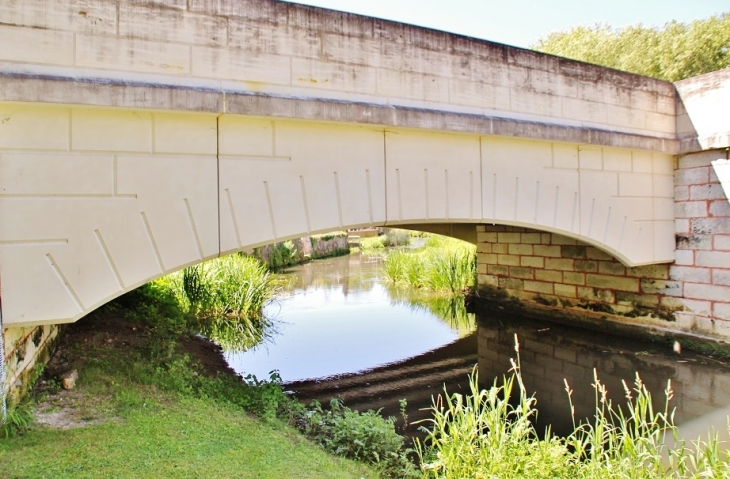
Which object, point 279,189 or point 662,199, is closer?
point 279,189

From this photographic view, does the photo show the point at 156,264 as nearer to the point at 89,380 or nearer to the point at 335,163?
the point at 89,380

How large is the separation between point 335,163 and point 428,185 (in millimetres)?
953

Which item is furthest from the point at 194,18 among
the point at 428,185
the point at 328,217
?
the point at 428,185

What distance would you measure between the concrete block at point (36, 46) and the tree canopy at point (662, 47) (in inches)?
631

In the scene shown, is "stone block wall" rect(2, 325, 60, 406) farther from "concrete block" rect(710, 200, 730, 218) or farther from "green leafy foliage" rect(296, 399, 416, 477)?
"concrete block" rect(710, 200, 730, 218)

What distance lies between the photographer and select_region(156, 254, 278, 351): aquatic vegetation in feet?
24.9

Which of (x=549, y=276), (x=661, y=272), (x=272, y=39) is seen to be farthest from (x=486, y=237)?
(x=272, y=39)

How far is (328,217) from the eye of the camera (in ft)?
13.3

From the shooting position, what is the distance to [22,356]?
3240 millimetres

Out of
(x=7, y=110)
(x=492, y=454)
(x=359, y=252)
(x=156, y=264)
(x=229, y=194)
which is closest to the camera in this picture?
(x=7, y=110)

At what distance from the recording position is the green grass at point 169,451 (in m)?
2.53

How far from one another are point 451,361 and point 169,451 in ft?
14.7

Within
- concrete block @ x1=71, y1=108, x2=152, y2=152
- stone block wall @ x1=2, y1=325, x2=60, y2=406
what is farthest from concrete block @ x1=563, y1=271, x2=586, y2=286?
stone block wall @ x1=2, y1=325, x2=60, y2=406

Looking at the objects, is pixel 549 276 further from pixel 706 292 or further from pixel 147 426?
pixel 147 426
